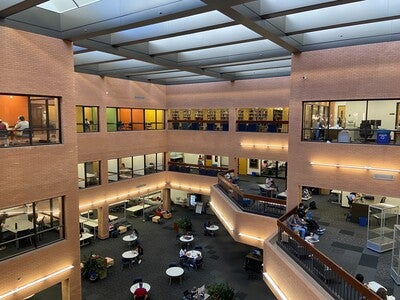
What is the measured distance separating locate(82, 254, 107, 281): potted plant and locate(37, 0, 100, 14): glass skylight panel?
1328 cm

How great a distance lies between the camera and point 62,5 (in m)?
10.9

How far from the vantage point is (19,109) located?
11.2 metres

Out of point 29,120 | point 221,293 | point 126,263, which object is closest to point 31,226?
point 29,120

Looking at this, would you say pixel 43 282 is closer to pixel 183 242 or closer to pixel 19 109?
pixel 19 109

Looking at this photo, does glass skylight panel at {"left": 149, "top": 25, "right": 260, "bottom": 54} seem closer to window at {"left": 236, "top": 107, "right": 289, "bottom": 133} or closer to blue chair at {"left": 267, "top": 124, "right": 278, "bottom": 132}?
window at {"left": 236, "top": 107, "right": 289, "bottom": 133}

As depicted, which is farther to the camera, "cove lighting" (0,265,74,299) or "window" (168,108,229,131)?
"window" (168,108,229,131)

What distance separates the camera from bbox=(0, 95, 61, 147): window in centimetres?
1064

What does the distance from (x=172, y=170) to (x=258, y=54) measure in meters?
15.5

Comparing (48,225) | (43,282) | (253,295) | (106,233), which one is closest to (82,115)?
(106,233)

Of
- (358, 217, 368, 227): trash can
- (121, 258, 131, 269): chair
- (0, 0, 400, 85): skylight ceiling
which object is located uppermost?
(0, 0, 400, 85): skylight ceiling

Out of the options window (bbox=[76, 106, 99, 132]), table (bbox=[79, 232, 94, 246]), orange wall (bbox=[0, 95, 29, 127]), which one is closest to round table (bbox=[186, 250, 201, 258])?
table (bbox=[79, 232, 94, 246])

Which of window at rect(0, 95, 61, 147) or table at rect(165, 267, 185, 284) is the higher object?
window at rect(0, 95, 61, 147)

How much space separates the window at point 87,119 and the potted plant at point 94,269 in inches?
332

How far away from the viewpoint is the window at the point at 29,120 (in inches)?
419
